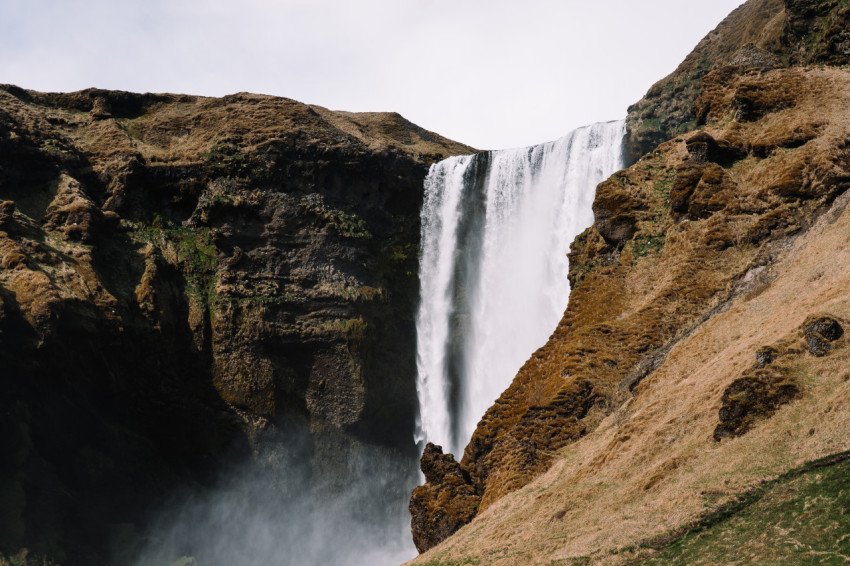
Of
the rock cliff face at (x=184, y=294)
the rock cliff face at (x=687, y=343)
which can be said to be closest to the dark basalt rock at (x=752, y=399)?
→ the rock cliff face at (x=687, y=343)

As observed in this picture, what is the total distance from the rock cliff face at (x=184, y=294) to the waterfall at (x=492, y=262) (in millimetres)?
1609

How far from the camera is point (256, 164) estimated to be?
52.4 metres

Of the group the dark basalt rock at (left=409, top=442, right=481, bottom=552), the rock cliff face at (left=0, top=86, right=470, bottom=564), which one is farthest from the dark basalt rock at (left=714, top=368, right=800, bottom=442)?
the rock cliff face at (left=0, top=86, right=470, bottom=564)

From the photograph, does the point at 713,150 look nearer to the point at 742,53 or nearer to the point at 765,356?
the point at 742,53

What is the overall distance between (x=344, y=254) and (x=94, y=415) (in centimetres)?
1717

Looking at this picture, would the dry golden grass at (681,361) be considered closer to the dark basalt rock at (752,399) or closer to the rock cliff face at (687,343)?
the rock cliff face at (687,343)

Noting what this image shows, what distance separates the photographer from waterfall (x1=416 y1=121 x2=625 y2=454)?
1897 inches

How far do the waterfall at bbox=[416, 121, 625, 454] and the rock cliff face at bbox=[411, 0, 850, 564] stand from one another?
13268 mm

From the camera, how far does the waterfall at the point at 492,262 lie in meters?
48.2

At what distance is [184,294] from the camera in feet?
162

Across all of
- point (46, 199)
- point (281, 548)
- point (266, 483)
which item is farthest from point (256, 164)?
point (281, 548)

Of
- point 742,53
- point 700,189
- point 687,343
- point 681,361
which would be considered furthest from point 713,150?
point 681,361

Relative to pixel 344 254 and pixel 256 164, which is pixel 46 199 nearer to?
pixel 256 164

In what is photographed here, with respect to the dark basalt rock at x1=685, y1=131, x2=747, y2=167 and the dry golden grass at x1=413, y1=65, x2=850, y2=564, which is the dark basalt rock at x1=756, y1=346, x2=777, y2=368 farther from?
the dark basalt rock at x1=685, y1=131, x2=747, y2=167
